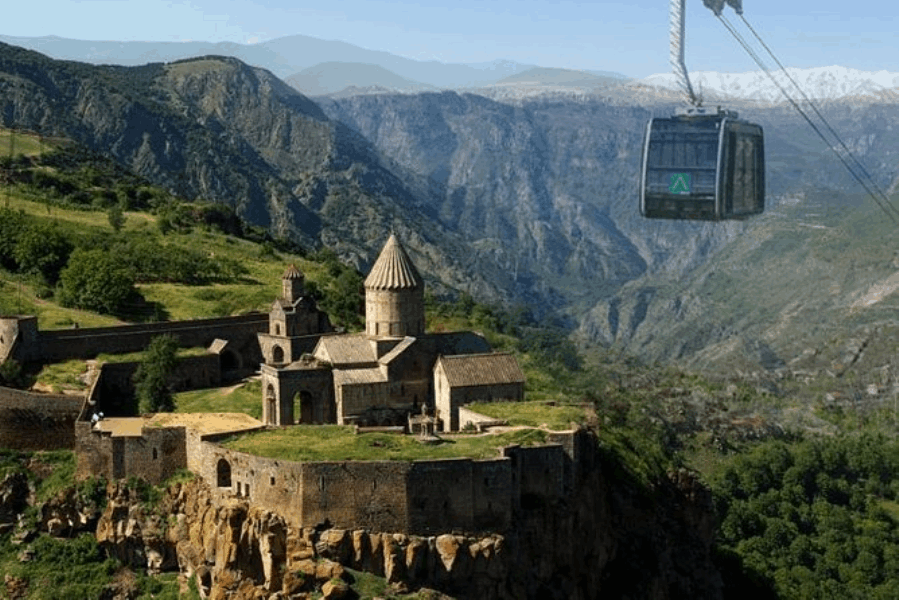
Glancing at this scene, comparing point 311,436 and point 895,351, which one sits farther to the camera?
point 895,351

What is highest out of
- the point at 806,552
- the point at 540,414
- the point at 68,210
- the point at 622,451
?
the point at 68,210

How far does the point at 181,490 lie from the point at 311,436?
4910 millimetres

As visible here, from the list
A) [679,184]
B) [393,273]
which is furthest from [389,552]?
A: [393,273]

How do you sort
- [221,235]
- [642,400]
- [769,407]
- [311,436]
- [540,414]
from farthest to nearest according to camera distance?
1. [769,407]
2. [642,400]
3. [221,235]
4. [540,414]
5. [311,436]

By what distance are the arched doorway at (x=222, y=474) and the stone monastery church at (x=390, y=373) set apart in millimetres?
6279

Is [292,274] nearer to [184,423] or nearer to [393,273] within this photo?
[393,273]

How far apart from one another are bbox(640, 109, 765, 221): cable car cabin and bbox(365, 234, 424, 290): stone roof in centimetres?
1327

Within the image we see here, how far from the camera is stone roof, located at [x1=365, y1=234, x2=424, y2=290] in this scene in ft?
167

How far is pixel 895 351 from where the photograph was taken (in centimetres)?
16762

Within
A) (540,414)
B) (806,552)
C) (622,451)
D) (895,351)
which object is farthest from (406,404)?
(895,351)

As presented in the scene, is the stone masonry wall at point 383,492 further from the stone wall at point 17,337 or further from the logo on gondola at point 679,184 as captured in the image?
the stone wall at point 17,337

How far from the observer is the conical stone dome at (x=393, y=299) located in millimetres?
50750

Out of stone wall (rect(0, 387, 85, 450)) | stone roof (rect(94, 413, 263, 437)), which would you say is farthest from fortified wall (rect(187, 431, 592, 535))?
stone wall (rect(0, 387, 85, 450))

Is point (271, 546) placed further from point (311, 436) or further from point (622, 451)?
point (622, 451)
